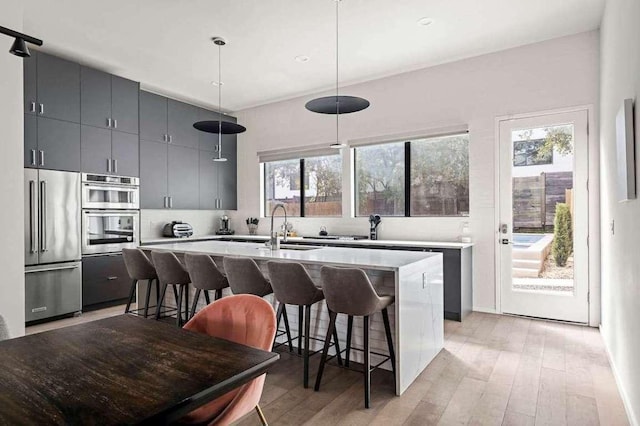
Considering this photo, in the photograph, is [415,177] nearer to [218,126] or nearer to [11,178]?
[218,126]

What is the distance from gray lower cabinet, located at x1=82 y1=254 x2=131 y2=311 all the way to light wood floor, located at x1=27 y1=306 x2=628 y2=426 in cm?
287

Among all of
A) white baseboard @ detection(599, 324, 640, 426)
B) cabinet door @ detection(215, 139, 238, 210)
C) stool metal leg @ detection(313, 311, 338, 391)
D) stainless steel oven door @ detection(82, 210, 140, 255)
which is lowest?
white baseboard @ detection(599, 324, 640, 426)

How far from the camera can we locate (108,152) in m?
4.92

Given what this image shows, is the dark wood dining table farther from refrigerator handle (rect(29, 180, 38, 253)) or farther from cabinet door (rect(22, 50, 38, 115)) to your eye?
cabinet door (rect(22, 50, 38, 115))

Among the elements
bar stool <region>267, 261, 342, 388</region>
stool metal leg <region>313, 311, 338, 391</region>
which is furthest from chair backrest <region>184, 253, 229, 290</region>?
stool metal leg <region>313, 311, 338, 391</region>

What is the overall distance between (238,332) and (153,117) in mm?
4779

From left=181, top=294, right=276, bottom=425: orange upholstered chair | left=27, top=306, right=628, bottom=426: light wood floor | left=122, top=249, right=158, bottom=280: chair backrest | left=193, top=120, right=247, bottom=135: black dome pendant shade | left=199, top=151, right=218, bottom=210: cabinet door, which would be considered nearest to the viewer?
left=181, top=294, right=276, bottom=425: orange upholstered chair

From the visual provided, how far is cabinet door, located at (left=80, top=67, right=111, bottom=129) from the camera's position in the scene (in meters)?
4.66

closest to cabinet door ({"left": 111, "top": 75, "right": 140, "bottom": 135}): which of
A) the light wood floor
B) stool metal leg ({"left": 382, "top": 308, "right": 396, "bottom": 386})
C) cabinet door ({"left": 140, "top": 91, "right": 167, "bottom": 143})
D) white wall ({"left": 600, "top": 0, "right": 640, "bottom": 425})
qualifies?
cabinet door ({"left": 140, "top": 91, "right": 167, "bottom": 143})

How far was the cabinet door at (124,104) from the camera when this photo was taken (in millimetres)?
5000

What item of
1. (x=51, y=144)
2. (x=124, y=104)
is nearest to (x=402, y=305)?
(x=51, y=144)

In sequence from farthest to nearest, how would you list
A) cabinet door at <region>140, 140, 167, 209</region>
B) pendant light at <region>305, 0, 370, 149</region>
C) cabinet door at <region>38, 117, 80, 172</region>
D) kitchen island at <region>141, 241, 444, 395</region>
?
cabinet door at <region>140, 140, 167, 209</region> < cabinet door at <region>38, 117, 80, 172</region> < pendant light at <region>305, 0, 370, 149</region> < kitchen island at <region>141, 241, 444, 395</region>

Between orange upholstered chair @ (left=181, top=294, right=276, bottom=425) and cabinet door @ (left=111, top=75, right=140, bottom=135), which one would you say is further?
cabinet door @ (left=111, top=75, right=140, bottom=135)

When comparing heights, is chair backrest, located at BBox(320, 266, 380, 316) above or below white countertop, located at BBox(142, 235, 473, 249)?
below
